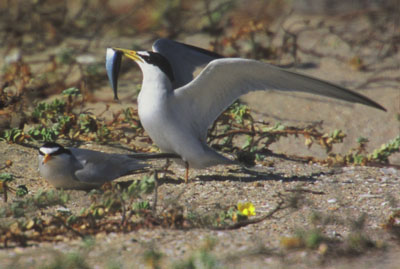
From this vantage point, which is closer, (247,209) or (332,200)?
(247,209)

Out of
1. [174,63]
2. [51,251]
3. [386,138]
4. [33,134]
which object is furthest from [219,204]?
[386,138]

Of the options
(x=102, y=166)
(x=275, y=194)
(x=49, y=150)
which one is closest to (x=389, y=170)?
(x=275, y=194)

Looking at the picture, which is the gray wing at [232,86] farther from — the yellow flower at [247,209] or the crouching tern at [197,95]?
the yellow flower at [247,209]

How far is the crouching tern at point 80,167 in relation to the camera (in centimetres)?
374

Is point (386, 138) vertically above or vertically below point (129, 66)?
below

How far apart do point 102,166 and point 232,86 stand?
96cm

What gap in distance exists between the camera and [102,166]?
12.6 feet

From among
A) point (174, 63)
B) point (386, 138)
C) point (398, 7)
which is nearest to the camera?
point (174, 63)

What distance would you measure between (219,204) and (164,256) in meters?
0.69

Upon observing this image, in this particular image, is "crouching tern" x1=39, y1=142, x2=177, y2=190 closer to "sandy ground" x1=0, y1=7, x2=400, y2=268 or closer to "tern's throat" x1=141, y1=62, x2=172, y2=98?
"sandy ground" x1=0, y1=7, x2=400, y2=268

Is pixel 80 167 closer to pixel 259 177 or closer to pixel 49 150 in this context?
pixel 49 150

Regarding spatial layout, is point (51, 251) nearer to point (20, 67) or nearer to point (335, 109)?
point (20, 67)

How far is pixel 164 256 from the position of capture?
9.02ft

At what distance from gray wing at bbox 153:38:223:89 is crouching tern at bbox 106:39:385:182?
0.27m
